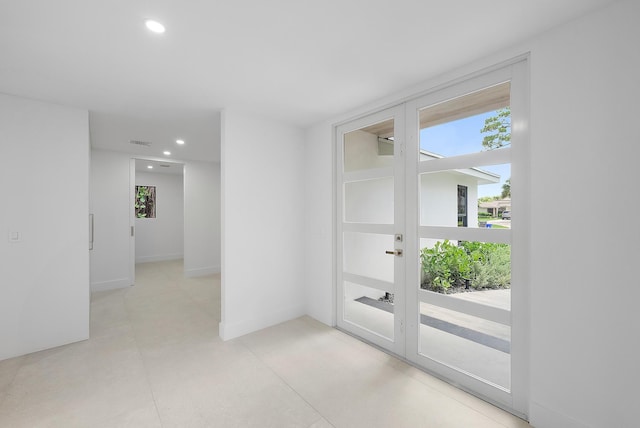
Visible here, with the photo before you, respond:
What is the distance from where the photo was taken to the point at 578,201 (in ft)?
5.67

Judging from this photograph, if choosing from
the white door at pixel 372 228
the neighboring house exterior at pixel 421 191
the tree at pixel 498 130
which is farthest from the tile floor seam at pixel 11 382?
the tree at pixel 498 130

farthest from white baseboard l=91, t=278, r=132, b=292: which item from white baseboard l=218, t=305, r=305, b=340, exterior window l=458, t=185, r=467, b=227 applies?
exterior window l=458, t=185, r=467, b=227

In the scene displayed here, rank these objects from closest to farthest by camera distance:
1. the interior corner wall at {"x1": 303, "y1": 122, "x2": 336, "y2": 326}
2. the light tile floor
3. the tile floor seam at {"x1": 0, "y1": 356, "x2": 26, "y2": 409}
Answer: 1. the light tile floor
2. the tile floor seam at {"x1": 0, "y1": 356, "x2": 26, "y2": 409}
3. the interior corner wall at {"x1": 303, "y1": 122, "x2": 336, "y2": 326}

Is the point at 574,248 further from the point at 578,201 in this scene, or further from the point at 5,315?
the point at 5,315

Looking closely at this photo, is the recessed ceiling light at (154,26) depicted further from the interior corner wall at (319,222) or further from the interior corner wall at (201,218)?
the interior corner wall at (201,218)

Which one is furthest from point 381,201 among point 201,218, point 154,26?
point 201,218

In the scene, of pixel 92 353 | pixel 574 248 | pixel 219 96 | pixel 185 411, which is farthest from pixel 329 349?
pixel 219 96

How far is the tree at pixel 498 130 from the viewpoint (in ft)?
6.97

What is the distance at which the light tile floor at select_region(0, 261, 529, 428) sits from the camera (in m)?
1.96

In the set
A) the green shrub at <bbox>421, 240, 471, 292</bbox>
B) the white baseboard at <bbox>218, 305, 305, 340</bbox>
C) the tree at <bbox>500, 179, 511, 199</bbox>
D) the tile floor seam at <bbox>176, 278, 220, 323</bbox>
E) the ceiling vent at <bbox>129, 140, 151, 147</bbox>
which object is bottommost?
the tile floor seam at <bbox>176, 278, 220, 323</bbox>

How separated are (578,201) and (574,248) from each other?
292 millimetres

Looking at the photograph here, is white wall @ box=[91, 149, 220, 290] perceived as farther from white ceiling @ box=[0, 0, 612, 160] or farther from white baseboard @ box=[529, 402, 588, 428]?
white baseboard @ box=[529, 402, 588, 428]

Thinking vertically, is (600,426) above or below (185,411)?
above

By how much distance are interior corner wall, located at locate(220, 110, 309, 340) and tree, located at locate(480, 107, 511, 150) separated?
7.65 ft
